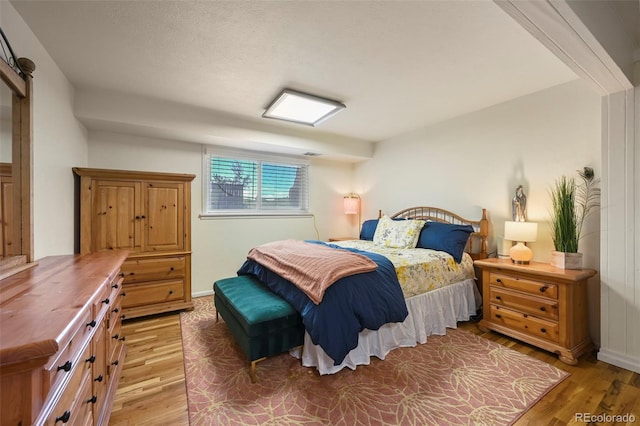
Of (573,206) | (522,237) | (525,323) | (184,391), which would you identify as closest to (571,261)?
(522,237)

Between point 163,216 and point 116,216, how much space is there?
0.43 metres

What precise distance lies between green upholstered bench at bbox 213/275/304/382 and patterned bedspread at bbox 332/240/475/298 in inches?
40.8

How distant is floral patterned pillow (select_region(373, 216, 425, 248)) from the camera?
3221 mm

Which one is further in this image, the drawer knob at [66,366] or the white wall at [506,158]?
the white wall at [506,158]

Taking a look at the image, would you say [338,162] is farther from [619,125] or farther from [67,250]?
[67,250]

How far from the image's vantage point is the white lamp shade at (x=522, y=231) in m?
2.47

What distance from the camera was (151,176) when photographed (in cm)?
292

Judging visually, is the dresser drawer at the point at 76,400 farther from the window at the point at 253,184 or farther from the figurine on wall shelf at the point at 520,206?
the figurine on wall shelf at the point at 520,206

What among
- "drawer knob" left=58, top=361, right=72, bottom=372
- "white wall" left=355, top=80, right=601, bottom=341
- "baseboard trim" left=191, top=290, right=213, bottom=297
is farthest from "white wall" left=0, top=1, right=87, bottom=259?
"white wall" left=355, top=80, right=601, bottom=341

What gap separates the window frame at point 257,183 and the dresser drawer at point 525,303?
9.53ft

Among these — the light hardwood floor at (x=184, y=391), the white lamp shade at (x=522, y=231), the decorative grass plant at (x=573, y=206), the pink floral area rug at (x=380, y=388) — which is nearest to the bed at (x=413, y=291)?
the pink floral area rug at (x=380, y=388)

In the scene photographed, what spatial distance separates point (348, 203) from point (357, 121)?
1.61m

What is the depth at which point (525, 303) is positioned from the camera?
2.32m

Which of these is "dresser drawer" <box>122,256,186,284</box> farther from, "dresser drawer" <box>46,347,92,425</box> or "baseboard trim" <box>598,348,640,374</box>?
"baseboard trim" <box>598,348,640,374</box>
